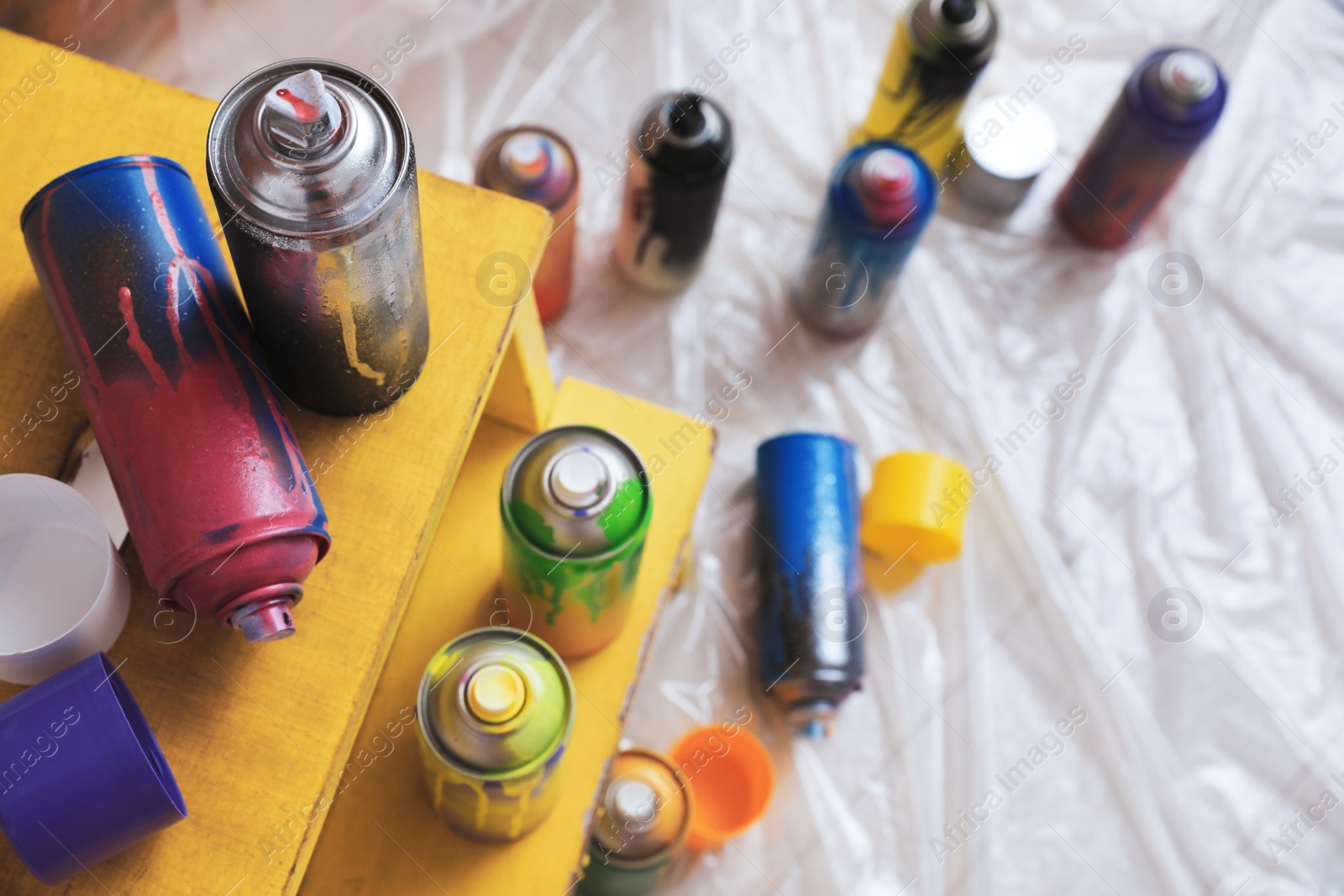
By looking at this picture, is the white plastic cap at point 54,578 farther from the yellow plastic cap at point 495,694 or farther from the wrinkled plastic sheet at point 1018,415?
the wrinkled plastic sheet at point 1018,415

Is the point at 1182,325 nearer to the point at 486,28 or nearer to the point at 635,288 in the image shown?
the point at 635,288

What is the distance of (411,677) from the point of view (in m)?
0.65

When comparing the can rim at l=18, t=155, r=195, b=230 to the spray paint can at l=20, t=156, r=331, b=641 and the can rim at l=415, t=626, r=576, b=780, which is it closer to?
the spray paint can at l=20, t=156, r=331, b=641

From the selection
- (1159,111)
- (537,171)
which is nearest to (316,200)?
(537,171)

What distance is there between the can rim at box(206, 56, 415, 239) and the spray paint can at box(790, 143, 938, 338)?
20.9 inches

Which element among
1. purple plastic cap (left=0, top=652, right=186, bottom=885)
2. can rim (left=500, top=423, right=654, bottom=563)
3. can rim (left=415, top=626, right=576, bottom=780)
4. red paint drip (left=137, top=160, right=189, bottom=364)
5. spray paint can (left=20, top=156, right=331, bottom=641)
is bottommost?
can rim (left=415, top=626, right=576, bottom=780)

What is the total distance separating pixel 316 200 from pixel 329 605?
0.22 m

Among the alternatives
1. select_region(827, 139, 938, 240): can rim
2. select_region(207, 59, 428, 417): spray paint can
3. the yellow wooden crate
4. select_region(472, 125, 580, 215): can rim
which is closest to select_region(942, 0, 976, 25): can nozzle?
select_region(827, 139, 938, 240): can rim

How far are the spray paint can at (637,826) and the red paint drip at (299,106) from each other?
19.4 inches

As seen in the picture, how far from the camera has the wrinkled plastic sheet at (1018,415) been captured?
2.85ft

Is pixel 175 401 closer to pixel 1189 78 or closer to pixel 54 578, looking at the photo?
pixel 54 578

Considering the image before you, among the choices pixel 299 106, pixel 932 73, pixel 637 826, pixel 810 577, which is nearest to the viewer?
pixel 299 106

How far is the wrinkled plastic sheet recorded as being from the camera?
87cm

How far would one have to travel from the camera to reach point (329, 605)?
1.65 feet
